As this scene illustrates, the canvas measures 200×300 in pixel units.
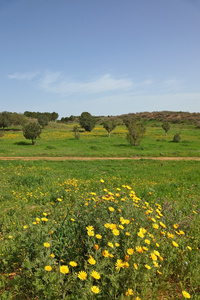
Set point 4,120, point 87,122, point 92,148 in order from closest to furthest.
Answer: point 92,148 < point 4,120 < point 87,122

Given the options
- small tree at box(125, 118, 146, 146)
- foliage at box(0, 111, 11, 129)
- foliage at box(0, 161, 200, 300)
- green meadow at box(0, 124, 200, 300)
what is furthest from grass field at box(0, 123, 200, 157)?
foliage at box(0, 161, 200, 300)

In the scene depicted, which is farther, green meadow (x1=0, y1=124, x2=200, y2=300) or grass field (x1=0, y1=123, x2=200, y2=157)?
grass field (x1=0, y1=123, x2=200, y2=157)

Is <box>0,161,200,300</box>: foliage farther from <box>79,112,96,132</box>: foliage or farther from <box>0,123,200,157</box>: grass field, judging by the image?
<box>79,112,96,132</box>: foliage

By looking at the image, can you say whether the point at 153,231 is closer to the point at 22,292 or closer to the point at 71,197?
the point at 22,292

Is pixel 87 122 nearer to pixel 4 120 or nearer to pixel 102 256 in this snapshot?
pixel 4 120

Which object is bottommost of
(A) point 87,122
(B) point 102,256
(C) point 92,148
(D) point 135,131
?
(C) point 92,148

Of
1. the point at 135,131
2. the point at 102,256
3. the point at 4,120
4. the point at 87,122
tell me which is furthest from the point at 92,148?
the point at 4,120

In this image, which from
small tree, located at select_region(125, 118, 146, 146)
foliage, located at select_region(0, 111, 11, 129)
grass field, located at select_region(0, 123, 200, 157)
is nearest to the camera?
grass field, located at select_region(0, 123, 200, 157)

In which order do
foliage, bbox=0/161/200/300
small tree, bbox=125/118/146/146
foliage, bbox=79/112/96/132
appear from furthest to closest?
foliage, bbox=79/112/96/132 < small tree, bbox=125/118/146/146 < foliage, bbox=0/161/200/300

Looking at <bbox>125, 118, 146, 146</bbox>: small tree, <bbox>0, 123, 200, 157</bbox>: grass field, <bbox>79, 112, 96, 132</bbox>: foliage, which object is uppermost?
<bbox>79, 112, 96, 132</bbox>: foliage

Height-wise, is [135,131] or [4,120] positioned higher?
[4,120]

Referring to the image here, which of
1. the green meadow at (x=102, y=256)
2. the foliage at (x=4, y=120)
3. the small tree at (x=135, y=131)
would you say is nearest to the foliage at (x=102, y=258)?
the green meadow at (x=102, y=256)

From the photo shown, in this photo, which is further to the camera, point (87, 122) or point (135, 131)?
point (87, 122)

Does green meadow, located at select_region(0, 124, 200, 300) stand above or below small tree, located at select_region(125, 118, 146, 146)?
below
